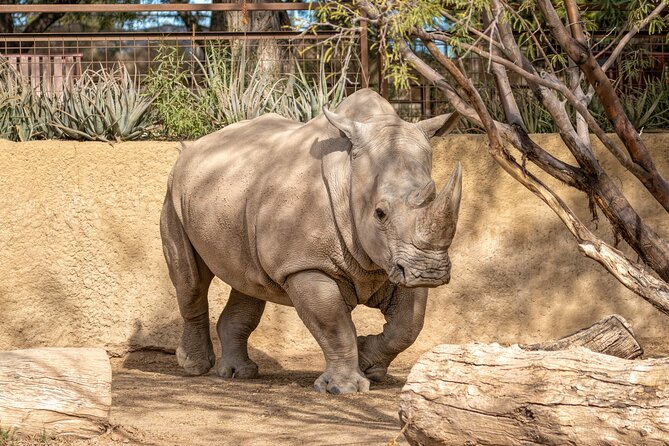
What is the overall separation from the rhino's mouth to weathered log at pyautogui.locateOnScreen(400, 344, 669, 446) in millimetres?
1497

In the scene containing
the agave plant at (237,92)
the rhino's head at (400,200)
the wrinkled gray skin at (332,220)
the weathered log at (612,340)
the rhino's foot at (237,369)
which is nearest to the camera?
the weathered log at (612,340)

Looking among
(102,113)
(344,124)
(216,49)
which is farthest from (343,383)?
(216,49)

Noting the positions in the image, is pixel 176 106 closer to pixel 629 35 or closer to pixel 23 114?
pixel 23 114

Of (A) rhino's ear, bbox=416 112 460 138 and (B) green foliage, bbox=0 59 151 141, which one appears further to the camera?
(B) green foliage, bbox=0 59 151 141

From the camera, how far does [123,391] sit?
7906mm

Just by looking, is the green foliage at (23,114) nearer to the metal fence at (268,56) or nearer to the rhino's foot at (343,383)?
the metal fence at (268,56)

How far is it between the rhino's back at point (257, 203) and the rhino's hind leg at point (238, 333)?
0.61 meters

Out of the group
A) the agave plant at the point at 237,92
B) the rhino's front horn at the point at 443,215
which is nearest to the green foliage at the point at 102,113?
the agave plant at the point at 237,92

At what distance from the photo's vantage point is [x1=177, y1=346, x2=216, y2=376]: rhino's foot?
9.07 metres

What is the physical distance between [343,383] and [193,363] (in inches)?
75.5

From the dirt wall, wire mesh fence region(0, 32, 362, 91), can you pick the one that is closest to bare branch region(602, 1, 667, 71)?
the dirt wall

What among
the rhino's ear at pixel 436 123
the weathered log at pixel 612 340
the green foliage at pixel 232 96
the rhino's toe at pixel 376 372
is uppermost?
the rhino's ear at pixel 436 123

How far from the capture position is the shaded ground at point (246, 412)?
612cm

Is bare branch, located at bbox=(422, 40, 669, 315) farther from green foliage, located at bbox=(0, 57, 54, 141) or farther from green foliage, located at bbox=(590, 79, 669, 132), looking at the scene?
green foliage, located at bbox=(0, 57, 54, 141)
